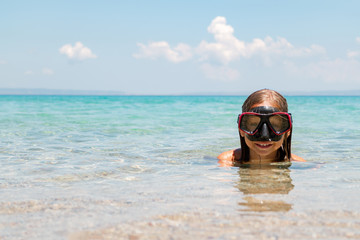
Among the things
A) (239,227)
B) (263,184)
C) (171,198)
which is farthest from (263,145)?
(239,227)

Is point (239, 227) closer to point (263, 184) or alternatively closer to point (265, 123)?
point (263, 184)

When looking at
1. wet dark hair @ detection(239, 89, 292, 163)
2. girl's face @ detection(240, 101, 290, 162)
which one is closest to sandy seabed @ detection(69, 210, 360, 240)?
girl's face @ detection(240, 101, 290, 162)

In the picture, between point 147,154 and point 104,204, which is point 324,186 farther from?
point 147,154

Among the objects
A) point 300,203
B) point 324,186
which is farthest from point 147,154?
point 300,203

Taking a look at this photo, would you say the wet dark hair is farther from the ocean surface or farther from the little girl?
the ocean surface

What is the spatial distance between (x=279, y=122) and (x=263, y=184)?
815mm

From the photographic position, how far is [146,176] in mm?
3893

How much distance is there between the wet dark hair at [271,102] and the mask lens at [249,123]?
0.50ft

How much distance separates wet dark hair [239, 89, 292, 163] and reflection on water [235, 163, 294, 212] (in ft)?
0.35

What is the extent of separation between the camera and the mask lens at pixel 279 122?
151 inches

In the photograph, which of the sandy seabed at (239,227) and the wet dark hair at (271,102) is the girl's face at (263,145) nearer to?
the wet dark hair at (271,102)

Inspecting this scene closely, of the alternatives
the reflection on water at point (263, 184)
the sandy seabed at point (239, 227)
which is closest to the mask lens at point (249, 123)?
the reflection on water at point (263, 184)

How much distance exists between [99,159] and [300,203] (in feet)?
10.3

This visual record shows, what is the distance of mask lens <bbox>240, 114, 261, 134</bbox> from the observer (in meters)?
3.84
